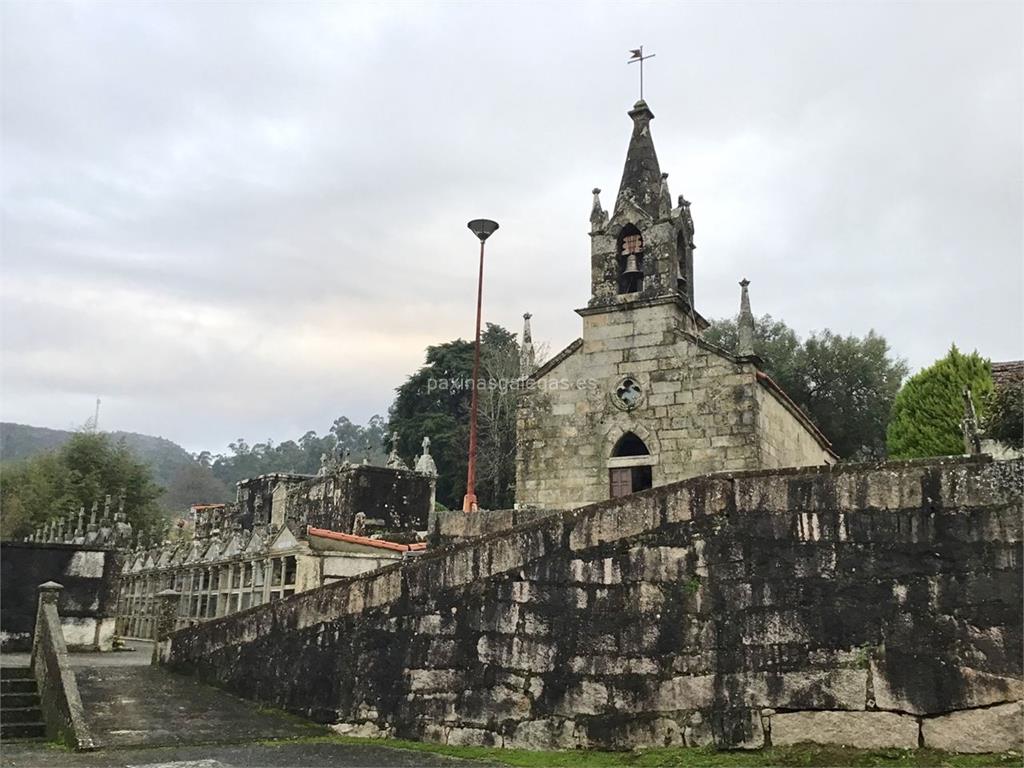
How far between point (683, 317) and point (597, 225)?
10.3ft

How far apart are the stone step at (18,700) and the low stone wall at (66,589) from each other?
520cm

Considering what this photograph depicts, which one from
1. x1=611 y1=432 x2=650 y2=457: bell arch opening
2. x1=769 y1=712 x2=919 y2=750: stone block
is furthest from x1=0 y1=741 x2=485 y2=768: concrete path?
x1=611 y1=432 x2=650 y2=457: bell arch opening

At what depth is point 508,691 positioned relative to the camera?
9.08 meters

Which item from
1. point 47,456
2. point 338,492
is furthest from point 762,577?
point 47,456

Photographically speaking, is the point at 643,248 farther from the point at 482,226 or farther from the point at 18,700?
the point at 18,700

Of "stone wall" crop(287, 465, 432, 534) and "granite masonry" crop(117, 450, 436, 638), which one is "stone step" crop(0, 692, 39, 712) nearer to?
"granite masonry" crop(117, 450, 436, 638)

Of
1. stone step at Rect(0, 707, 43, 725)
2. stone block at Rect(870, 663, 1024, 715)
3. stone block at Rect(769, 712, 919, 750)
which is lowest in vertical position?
stone step at Rect(0, 707, 43, 725)

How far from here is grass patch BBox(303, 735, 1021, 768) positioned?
679 centimetres

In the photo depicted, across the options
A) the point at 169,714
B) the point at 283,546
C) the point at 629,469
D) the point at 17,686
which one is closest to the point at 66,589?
the point at 17,686

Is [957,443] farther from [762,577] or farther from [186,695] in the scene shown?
[186,695]

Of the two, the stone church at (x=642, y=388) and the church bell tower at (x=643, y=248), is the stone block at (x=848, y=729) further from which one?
the church bell tower at (x=643, y=248)

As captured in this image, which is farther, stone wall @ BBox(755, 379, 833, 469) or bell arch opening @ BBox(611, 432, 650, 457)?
bell arch opening @ BBox(611, 432, 650, 457)

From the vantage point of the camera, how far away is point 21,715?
35.1 ft

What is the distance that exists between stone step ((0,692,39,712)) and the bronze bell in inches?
566
